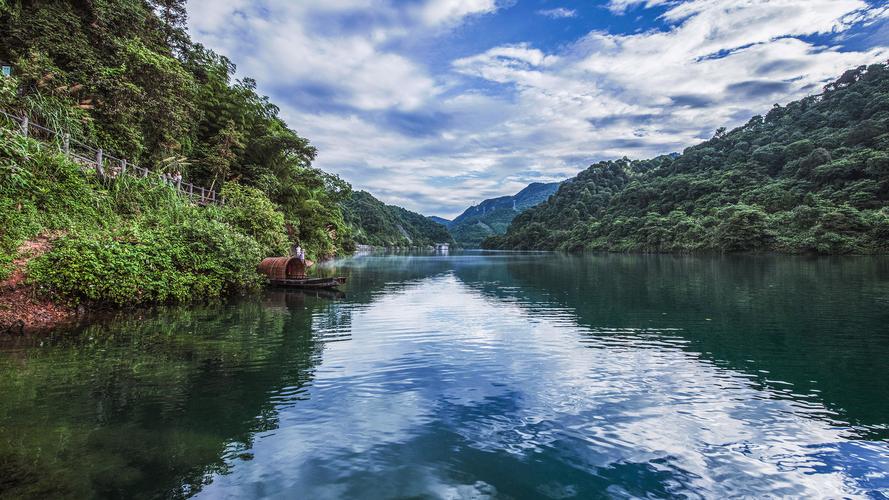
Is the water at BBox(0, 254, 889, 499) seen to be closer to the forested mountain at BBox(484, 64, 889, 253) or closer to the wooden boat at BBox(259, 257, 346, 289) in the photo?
the wooden boat at BBox(259, 257, 346, 289)

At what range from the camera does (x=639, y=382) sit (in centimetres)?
873

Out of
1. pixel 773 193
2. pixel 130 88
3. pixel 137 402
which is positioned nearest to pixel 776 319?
pixel 137 402

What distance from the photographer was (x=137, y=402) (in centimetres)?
727

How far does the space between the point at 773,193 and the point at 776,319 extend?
258ft

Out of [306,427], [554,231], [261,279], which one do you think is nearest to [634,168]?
[554,231]

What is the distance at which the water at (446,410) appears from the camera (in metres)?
5.14

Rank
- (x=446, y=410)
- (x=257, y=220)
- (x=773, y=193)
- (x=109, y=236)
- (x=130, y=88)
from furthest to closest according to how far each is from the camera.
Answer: (x=773, y=193) → (x=257, y=220) → (x=130, y=88) → (x=109, y=236) → (x=446, y=410)

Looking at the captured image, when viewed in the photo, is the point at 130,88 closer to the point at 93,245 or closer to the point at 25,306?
the point at 93,245

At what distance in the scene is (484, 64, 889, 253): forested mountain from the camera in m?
59.9

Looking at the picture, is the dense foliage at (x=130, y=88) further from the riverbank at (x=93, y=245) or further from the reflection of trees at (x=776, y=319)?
the reflection of trees at (x=776, y=319)

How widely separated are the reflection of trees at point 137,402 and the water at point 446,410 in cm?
4

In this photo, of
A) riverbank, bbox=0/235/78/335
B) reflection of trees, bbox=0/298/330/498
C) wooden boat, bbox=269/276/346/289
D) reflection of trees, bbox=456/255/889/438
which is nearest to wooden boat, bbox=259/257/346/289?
wooden boat, bbox=269/276/346/289

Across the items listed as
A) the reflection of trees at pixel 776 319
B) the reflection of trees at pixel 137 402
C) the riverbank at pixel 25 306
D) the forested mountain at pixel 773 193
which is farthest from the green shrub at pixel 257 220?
the forested mountain at pixel 773 193

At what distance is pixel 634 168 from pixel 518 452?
664ft
